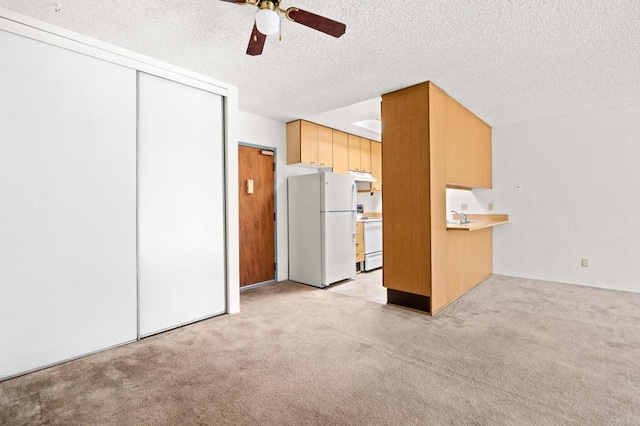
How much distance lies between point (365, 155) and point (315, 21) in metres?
4.29

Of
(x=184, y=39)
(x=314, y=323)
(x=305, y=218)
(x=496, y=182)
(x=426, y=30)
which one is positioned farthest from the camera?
(x=496, y=182)

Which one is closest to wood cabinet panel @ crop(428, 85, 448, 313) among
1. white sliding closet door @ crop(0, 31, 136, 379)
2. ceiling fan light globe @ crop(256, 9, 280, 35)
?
ceiling fan light globe @ crop(256, 9, 280, 35)

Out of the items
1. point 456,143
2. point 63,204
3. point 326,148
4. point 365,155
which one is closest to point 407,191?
point 456,143

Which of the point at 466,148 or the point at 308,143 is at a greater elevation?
the point at 308,143

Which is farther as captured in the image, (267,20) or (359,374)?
(359,374)

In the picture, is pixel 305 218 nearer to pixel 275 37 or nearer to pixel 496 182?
pixel 275 37

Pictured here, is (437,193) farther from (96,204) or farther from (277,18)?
(96,204)

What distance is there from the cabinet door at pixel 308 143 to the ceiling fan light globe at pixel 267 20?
290 cm

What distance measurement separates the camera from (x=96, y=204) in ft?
8.03

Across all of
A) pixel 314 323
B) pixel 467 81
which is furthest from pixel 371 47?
pixel 314 323

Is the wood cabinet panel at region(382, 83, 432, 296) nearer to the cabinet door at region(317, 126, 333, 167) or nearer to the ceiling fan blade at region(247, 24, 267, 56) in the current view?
the cabinet door at region(317, 126, 333, 167)

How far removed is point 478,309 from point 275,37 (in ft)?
11.3

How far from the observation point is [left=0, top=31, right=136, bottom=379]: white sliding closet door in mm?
2102

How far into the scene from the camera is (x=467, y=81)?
3209 millimetres
